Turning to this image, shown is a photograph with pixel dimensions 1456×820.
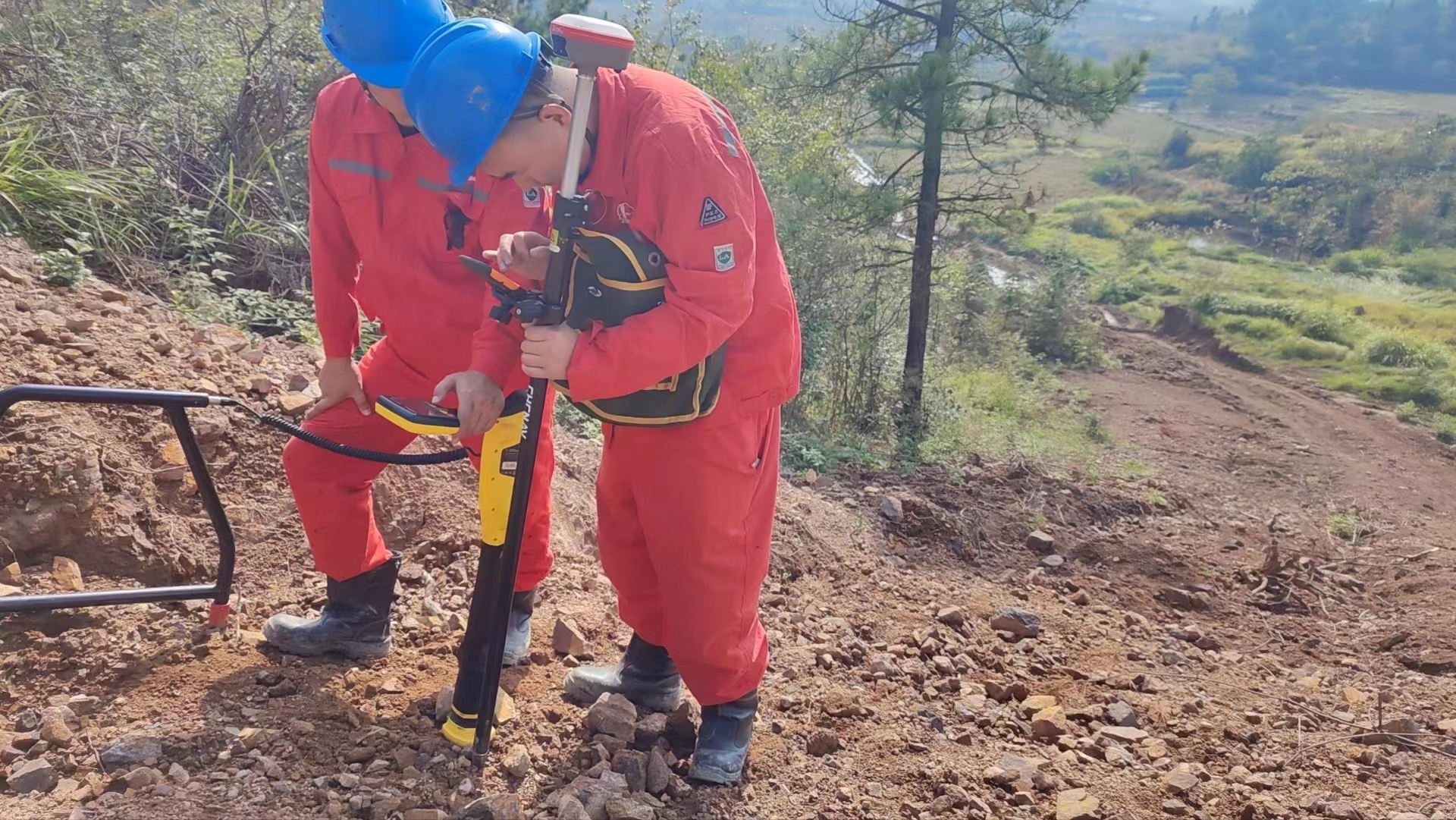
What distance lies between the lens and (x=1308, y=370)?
61.3ft

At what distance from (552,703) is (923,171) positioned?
8.39 meters

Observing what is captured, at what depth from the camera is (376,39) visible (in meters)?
2.32

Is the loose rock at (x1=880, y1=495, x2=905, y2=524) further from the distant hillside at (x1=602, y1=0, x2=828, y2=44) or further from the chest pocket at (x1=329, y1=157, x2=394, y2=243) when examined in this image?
the chest pocket at (x1=329, y1=157, x2=394, y2=243)

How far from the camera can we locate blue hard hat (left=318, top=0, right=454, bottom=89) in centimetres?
232

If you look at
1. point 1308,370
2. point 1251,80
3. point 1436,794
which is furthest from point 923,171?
point 1251,80

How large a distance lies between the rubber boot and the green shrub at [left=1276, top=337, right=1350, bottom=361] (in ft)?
67.9

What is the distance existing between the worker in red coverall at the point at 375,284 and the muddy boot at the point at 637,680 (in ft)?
1.51

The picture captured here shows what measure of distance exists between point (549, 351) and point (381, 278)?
32.2 inches

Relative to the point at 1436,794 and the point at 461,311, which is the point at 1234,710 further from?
the point at 461,311

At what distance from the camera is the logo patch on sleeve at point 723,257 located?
1924 mm

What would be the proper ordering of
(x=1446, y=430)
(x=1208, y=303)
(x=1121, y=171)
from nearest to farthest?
(x=1446, y=430)
(x=1208, y=303)
(x=1121, y=171)

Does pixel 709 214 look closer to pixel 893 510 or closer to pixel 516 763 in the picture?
pixel 516 763

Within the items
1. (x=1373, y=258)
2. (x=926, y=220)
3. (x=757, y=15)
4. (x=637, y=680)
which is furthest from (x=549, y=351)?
(x=1373, y=258)

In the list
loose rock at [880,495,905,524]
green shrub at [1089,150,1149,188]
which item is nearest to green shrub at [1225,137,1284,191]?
green shrub at [1089,150,1149,188]
